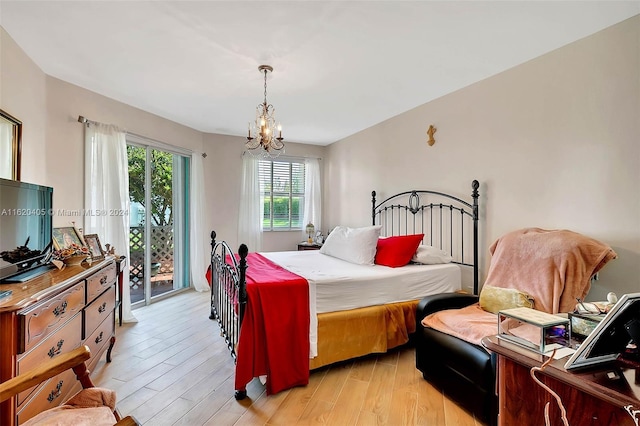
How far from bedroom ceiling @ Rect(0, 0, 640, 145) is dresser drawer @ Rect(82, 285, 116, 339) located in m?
1.84

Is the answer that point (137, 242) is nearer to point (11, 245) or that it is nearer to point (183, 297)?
point (183, 297)

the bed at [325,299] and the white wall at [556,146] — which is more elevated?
the white wall at [556,146]

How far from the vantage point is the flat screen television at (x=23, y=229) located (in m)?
1.65

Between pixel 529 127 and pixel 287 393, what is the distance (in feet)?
8.83

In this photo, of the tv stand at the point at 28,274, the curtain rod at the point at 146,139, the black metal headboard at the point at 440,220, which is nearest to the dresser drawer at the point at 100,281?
the tv stand at the point at 28,274

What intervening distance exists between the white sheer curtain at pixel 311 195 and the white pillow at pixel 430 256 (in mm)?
2644

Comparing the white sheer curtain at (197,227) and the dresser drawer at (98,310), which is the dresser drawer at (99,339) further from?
the white sheer curtain at (197,227)

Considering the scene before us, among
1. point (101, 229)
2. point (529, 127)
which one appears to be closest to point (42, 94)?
point (101, 229)

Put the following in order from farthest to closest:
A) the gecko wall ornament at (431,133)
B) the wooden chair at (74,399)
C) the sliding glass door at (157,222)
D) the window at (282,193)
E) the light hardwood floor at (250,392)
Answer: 1. the window at (282,193)
2. the sliding glass door at (157,222)
3. the gecko wall ornament at (431,133)
4. the light hardwood floor at (250,392)
5. the wooden chair at (74,399)

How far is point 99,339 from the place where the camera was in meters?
2.28

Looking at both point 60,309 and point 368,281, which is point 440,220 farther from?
point 60,309

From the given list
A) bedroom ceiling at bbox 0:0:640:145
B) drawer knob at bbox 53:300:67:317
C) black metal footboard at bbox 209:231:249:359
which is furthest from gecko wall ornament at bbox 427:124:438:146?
drawer knob at bbox 53:300:67:317

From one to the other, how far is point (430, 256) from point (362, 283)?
2.87 feet

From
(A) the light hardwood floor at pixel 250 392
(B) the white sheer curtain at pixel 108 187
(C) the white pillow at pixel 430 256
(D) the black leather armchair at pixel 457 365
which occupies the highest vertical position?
(B) the white sheer curtain at pixel 108 187
